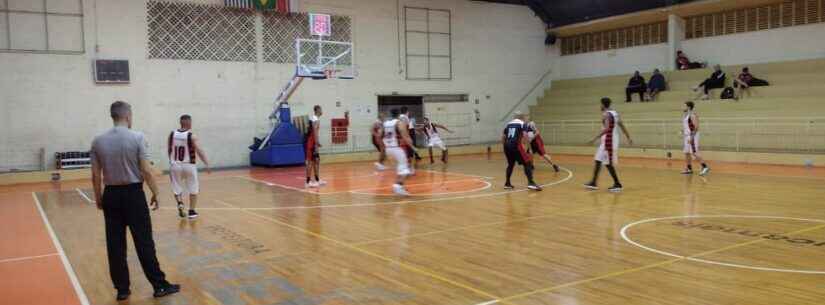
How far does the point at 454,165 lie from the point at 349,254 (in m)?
12.8

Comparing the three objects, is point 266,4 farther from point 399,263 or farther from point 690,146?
point 399,263

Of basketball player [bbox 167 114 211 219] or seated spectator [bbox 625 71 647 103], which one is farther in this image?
seated spectator [bbox 625 71 647 103]

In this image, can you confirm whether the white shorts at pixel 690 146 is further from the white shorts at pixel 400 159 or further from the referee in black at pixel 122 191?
the referee in black at pixel 122 191

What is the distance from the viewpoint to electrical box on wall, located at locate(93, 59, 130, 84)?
19.0 m

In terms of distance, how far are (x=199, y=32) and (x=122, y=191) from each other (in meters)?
16.8

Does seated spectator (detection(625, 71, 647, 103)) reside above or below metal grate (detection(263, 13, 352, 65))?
below

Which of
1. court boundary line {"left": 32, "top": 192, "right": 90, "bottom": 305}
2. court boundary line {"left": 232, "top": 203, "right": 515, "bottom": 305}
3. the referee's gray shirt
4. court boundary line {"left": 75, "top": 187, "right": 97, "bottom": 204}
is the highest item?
the referee's gray shirt

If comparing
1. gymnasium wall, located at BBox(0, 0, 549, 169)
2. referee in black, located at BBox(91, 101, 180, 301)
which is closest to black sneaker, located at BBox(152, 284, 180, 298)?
referee in black, located at BBox(91, 101, 180, 301)

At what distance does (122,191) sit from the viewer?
5230 millimetres

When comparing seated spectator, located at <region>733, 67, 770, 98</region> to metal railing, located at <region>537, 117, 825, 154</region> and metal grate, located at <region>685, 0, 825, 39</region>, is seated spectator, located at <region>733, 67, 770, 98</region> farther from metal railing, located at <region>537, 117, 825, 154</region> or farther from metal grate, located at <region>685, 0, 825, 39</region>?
metal grate, located at <region>685, 0, 825, 39</region>

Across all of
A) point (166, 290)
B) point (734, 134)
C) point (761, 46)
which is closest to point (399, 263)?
point (166, 290)

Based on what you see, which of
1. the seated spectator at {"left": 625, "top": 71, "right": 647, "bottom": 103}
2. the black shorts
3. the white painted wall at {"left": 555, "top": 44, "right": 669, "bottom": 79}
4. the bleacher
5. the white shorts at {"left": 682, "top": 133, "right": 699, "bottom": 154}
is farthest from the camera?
the white painted wall at {"left": 555, "top": 44, "right": 669, "bottom": 79}

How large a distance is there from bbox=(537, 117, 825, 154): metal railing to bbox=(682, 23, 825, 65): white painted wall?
171 inches

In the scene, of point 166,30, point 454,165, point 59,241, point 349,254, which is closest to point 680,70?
point 454,165
